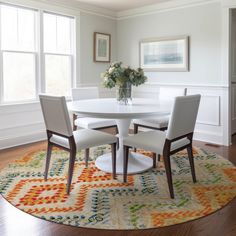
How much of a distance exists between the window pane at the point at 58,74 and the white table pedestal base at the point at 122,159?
1782mm

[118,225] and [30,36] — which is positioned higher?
[30,36]

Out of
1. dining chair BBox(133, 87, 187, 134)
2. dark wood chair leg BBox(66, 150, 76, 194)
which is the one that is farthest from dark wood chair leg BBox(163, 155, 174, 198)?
dining chair BBox(133, 87, 187, 134)

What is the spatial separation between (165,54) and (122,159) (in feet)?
7.81

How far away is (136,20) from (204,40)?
149 centimetres

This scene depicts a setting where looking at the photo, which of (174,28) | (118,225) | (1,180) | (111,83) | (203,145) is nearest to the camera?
(118,225)

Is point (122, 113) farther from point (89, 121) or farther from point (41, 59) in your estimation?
point (41, 59)

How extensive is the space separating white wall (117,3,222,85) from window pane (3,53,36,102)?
2.04m

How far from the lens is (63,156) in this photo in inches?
148

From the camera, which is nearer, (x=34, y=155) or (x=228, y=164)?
(x=228, y=164)

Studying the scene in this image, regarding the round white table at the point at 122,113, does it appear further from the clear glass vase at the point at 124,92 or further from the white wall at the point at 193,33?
the white wall at the point at 193,33

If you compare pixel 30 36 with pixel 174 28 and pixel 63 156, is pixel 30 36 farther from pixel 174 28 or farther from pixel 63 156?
pixel 174 28

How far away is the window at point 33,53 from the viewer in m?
4.13

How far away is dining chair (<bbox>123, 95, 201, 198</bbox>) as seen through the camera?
97.2 inches

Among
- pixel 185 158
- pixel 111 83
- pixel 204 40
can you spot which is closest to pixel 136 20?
pixel 204 40
